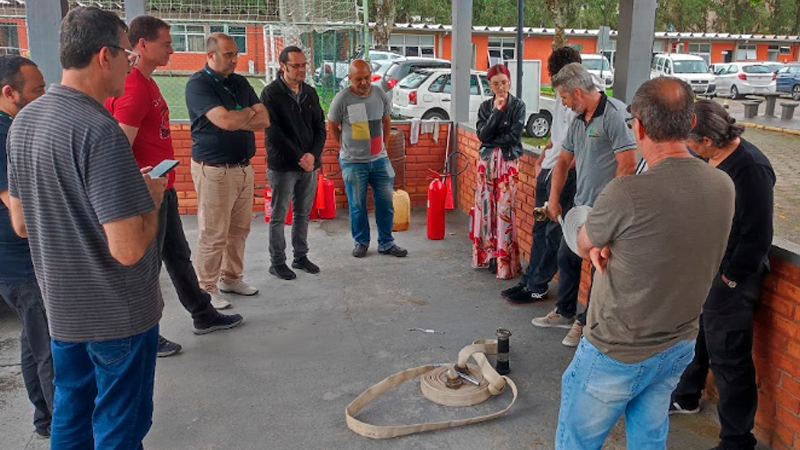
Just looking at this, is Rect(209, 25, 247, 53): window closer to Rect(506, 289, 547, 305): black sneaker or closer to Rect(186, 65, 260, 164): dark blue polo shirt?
Rect(186, 65, 260, 164): dark blue polo shirt

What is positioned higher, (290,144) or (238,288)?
(290,144)

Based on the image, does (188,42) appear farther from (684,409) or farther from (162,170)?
(684,409)

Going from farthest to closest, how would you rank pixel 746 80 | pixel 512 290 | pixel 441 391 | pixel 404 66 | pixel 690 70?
pixel 746 80
pixel 690 70
pixel 404 66
pixel 512 290
pixel 441 391

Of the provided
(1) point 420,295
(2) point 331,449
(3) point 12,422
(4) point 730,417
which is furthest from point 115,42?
(1) point 420,295

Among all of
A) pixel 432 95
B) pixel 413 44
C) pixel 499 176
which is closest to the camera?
pixel 499 176

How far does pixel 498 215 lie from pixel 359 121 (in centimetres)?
152

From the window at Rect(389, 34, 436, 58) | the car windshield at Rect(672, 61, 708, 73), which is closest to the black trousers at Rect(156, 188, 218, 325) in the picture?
the car windshield at Rect(672, 61, 708, 73)

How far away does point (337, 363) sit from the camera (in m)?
3.96

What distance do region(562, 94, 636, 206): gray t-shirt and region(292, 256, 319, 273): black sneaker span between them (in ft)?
8.03

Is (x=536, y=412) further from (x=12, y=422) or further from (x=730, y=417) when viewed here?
(x=12, y=422)

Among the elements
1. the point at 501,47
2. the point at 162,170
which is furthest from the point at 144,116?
the point at 501,47

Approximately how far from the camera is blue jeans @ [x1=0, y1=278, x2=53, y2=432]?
2.92 metres

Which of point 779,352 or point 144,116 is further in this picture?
point 144,116

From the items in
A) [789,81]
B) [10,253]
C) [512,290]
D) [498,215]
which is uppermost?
[789,81]
